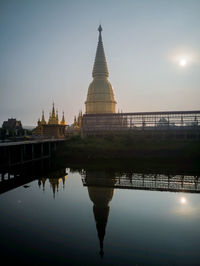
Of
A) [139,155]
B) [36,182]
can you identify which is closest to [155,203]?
[36,182]

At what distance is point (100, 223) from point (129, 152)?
24836mm

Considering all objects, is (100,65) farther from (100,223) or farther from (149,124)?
(100,223)

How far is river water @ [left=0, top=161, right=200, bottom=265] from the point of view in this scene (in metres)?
7.45

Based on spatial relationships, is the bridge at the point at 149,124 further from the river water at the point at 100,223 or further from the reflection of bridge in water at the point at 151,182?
the river water at the point at 100,223

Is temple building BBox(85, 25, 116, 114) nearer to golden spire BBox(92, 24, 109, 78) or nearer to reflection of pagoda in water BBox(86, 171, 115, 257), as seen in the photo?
golden spire BBox(92, 24, 109, 78)

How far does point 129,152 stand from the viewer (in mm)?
34500

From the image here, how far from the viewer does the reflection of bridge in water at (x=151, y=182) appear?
17.0 meters

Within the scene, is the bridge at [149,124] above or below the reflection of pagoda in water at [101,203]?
above

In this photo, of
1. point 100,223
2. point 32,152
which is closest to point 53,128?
point 32,152

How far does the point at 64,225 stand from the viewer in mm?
9812

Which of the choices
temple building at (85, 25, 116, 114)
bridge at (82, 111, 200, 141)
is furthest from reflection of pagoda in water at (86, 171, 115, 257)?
temple building at (85, 25, 116, 114)

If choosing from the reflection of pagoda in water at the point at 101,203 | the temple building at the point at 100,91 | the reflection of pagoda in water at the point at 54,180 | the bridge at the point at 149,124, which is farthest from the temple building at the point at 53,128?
the reflection of pagoda in water at the point at 101,203

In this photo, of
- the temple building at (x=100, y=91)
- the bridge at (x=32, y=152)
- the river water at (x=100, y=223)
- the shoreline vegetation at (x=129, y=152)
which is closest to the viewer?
the river water at (x=100, y=223)

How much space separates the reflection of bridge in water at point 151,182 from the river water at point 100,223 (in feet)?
0.28
